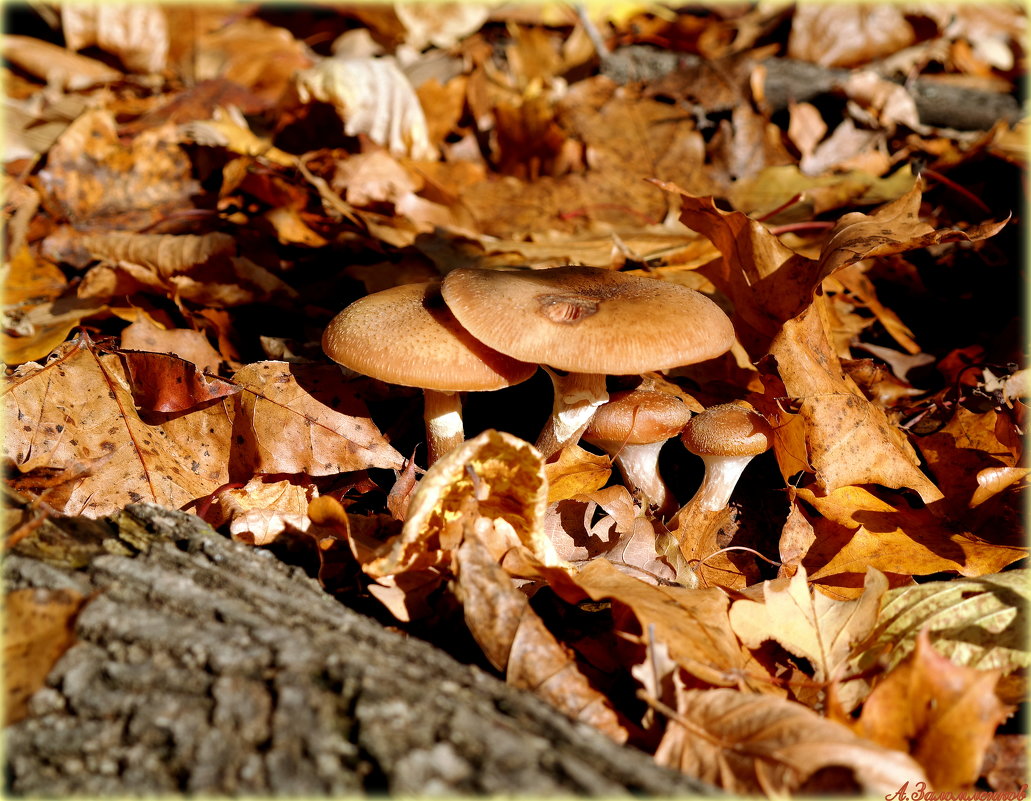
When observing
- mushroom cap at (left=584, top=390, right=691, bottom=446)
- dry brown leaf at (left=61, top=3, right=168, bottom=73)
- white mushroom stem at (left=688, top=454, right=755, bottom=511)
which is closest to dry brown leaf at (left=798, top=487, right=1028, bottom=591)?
white mushroom stem at (left=688, top=454, right=755, bottom=511)

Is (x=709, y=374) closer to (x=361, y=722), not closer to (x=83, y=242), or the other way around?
(x=361, y=722)

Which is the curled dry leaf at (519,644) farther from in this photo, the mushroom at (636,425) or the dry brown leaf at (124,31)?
the dry brown leaf at (124,31)

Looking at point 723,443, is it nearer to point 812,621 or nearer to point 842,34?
point 812,621

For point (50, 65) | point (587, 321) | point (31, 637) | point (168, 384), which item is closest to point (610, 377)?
point (587, 321)

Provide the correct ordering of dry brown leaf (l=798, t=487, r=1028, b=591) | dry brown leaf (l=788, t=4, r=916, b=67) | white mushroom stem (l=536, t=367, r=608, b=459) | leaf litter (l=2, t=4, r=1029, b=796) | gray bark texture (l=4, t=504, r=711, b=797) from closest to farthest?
gray bark texture (l=4, t=504, r=711, b=797) < leaf litter (l=2, t=4, r=1029, b=796) < dry brown leaf (l=798, t=487, r=1028, b=591) < white mushroom stem (l=536, t=367, r=608, b=459) < dry brown leaf (l=788, t=4, r=916, b=67)

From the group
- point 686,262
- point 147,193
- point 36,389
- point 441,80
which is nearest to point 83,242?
point 147,193

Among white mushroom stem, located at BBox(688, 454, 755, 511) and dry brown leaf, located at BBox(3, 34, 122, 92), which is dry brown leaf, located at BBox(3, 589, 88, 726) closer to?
white mushroom stem, located at BBox(688, 454, 755, 511)
